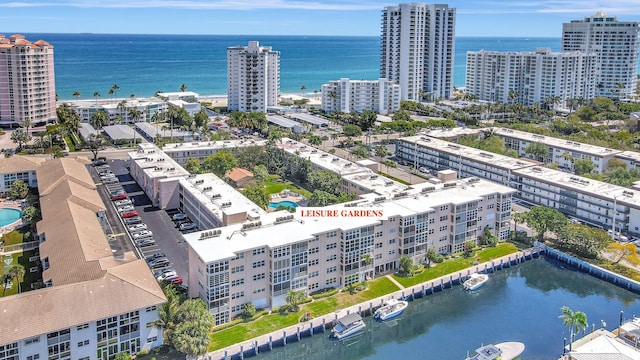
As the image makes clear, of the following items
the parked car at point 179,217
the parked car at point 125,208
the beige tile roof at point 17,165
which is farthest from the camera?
the beige tile roof at point 17,165

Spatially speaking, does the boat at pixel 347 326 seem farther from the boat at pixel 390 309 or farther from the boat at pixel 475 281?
the boat at pixel 475 281

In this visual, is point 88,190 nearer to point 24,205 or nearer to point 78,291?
point 24,205

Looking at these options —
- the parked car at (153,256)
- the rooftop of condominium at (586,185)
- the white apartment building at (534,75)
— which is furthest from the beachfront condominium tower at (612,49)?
the parked car at (153,256)

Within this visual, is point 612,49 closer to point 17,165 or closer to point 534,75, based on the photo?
point 534,75

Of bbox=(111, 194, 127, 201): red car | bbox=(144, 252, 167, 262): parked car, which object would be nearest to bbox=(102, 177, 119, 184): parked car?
bbox=(111, 194, 127, 201): red car

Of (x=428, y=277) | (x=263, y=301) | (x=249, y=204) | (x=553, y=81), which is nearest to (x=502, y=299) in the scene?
(x=428, y=277)
